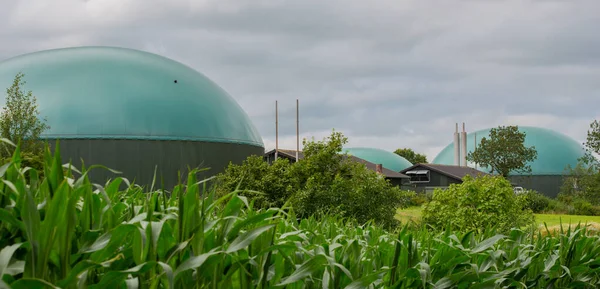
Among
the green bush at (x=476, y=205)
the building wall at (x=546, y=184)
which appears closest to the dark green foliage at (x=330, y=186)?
the green bush at (x=476, y=205)

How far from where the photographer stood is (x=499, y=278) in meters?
3.89

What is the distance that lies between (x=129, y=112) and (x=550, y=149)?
58.1 meters

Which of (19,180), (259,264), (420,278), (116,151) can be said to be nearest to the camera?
(19,180)

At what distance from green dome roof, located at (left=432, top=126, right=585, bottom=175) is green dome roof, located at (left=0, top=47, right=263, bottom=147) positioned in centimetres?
4623

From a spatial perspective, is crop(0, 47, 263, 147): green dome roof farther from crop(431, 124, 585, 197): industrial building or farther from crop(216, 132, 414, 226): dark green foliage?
crop(431, 124, 585, 197): industrial building

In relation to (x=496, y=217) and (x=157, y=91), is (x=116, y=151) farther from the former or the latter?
(x=496, y=217)

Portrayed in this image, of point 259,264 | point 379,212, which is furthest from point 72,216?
point 379,212

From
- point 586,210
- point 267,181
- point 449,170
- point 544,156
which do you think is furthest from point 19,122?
point 544,156

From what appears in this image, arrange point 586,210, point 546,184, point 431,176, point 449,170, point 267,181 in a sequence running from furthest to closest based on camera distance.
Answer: point 546,184 < point 449,170 < point 431,176 < point 586,210 < point 267,181

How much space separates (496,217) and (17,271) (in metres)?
18.2

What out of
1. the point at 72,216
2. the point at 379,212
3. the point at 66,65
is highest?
the point at 66,65

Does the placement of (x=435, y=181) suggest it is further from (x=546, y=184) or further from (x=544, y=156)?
(x=544, y=156)

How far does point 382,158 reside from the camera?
284ft

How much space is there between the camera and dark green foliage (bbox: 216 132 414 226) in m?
21.7
